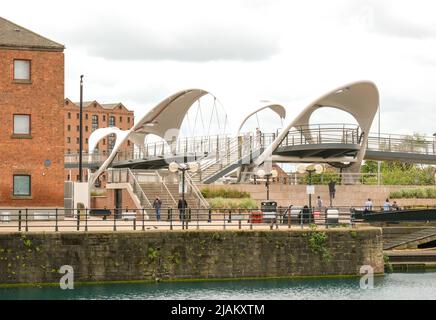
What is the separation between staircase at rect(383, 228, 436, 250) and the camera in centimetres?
5353

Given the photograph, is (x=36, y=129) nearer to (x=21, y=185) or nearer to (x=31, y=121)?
(x=31, y=121)

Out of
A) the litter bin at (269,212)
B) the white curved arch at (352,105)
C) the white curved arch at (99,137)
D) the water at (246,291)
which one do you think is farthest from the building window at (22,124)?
the white curved arch at (352,105)

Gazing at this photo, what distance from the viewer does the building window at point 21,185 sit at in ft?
165

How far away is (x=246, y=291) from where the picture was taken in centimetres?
4112

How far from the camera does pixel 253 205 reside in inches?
2351

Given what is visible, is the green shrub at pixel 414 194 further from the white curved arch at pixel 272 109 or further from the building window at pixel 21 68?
the building window at pixel 21 68

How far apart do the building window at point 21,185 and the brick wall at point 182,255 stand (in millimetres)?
8987

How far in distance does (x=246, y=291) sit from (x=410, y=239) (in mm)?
15192

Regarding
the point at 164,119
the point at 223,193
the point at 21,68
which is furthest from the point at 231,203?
the point at 164,119

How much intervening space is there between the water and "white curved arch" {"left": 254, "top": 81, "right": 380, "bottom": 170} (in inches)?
1069
